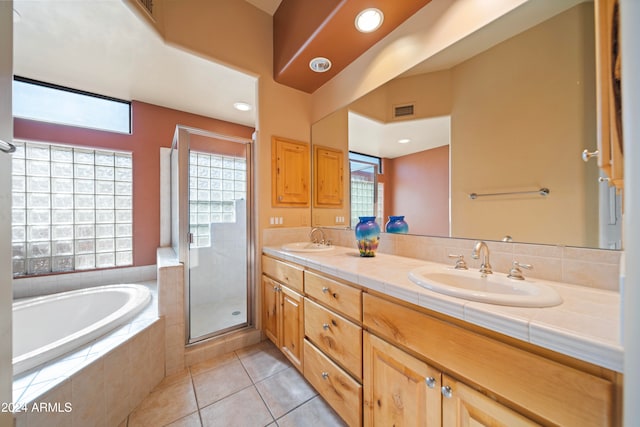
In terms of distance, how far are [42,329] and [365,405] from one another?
8.73ft

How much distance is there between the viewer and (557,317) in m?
0.59

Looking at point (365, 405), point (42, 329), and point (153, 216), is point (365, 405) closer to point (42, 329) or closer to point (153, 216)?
point (42, 329)

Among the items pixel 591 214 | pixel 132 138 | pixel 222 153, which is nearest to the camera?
pixel 591 214

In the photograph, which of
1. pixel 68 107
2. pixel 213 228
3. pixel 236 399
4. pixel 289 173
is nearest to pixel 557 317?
pixel 236 399

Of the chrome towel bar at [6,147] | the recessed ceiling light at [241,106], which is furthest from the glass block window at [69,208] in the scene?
the chrome towel bar at [6,147]

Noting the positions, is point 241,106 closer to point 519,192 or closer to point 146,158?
point 146,158

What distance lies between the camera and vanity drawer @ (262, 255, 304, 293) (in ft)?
4.96

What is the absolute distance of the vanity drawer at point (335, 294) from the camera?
1068 millimetres

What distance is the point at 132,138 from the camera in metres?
2.64

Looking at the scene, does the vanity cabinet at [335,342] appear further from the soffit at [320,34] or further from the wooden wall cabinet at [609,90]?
the soffit at [320,34]

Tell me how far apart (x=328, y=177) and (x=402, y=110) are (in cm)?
90

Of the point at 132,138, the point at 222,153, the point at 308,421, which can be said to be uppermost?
the point at 132,138

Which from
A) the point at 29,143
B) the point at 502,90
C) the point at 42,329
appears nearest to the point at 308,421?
the point at 502,90

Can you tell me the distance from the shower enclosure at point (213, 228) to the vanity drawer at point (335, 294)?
0.95 meters
